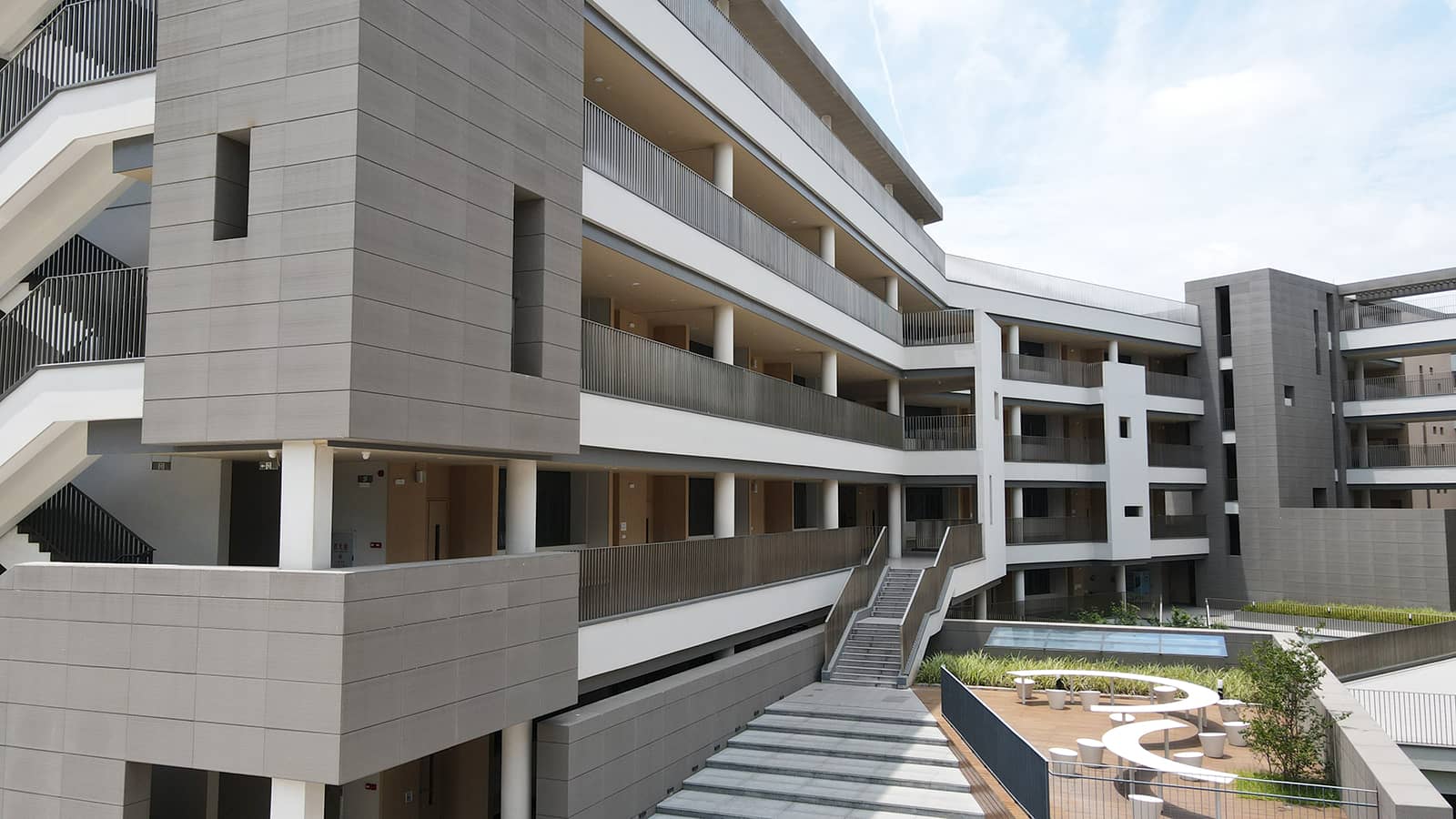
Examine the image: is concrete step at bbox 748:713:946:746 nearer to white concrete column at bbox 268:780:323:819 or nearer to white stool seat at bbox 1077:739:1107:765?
white stool seat at bbox 1077:739:1107:765

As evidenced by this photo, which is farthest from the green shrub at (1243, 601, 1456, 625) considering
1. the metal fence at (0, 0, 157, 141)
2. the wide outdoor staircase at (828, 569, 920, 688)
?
the metal fence at (0, 0, 157, 141)

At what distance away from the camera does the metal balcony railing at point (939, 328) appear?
32.1 meters

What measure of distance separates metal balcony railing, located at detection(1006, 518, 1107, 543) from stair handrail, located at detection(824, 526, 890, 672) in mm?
11376

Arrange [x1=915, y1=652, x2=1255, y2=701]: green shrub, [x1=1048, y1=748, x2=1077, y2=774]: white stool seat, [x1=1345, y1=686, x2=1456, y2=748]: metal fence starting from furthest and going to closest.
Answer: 1. [x1=915, y1=652, x2=1255, y2=701]: green shrub
2. [x1=1345, y1=686, x2=1456, y2=748]: metal fence
3. [x1=1048, y1=748, x2=1077, y2=774]: white stool seat

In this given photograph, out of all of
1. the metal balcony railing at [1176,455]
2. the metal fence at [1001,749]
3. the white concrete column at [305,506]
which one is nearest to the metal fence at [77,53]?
the white concrete column at [305,506]

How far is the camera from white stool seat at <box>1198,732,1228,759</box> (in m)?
17.8

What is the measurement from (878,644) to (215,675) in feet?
53.5

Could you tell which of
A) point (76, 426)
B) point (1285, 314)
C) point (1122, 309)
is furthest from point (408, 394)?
point (1285, 314)

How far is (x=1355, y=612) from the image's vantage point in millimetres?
37375

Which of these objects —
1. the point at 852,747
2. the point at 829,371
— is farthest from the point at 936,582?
the point at 852,747

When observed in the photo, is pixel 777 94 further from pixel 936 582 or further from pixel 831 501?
pixel 936 582

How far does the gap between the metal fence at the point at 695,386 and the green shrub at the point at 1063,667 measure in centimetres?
644

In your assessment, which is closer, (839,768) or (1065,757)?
(1065,757)

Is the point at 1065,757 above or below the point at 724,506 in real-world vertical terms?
below
